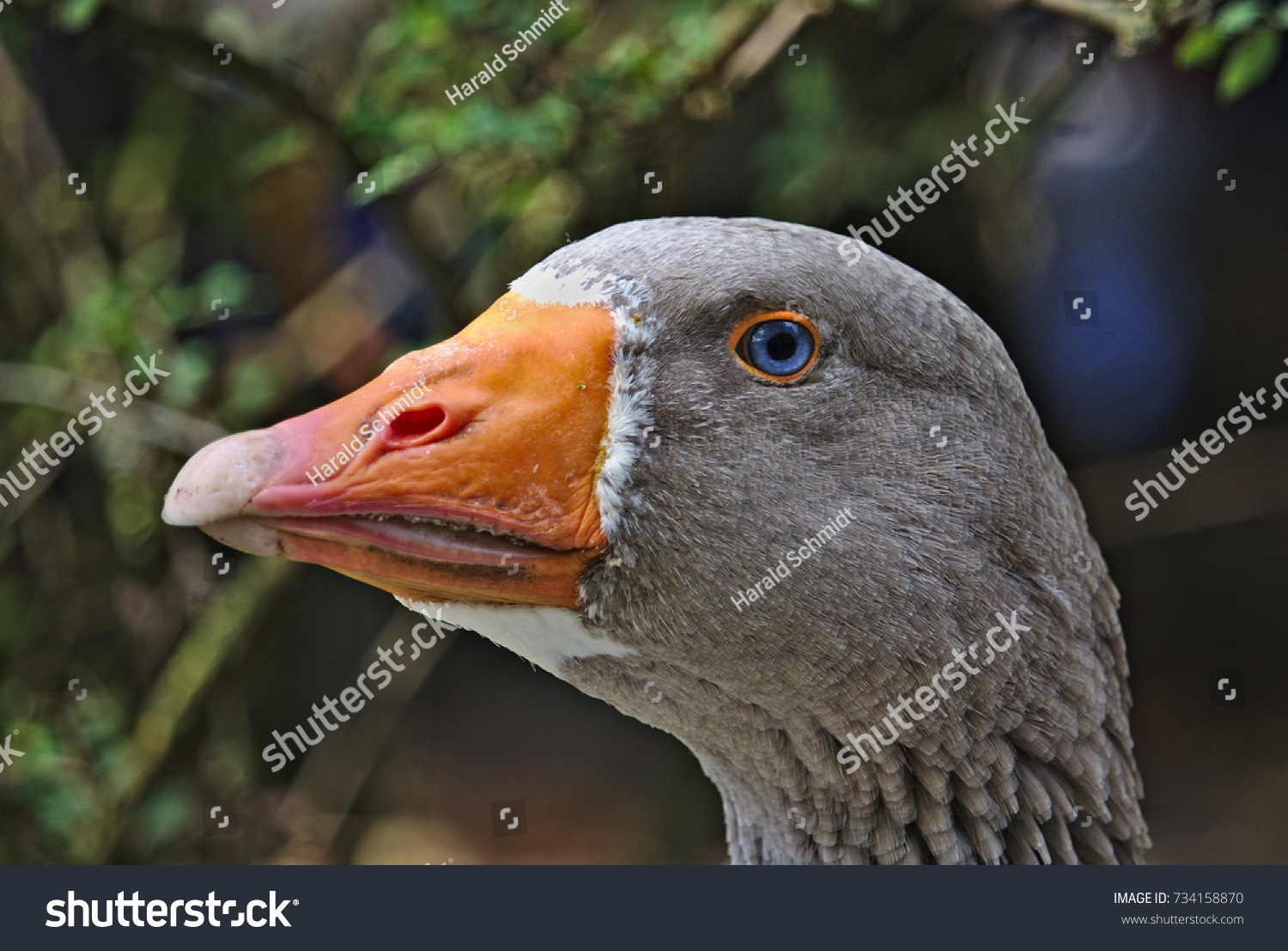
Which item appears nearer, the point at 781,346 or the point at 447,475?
the point at 447,475

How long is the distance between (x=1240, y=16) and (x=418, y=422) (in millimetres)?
1984

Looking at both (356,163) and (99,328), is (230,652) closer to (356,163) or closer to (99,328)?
(99,328)

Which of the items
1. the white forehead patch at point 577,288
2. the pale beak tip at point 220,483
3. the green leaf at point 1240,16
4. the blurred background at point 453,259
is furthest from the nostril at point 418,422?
the green leaf at point 1240,16

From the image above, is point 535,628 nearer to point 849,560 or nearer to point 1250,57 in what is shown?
point 849,560

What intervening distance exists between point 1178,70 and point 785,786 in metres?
2.55

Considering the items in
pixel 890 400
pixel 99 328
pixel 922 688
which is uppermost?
pixel 99 328

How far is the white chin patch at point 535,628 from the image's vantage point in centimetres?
161

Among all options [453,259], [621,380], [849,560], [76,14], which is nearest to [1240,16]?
[849,560]

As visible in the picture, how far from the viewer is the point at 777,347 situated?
1.66 m

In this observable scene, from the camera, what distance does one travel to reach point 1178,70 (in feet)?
10.4

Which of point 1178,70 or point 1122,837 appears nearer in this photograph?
point 1122,837

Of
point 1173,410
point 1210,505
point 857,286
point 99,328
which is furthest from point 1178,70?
point 99,328

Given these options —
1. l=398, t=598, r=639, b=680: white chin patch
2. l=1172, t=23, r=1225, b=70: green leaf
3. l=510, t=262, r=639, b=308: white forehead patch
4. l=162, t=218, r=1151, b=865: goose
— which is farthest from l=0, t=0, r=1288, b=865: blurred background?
l=398, t=598, r=639, b=680: white chin patch

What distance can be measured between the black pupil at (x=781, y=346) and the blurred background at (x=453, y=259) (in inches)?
51.0
